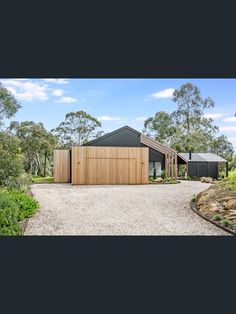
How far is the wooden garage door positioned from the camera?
1176 centimetres

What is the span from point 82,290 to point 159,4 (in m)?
2.54

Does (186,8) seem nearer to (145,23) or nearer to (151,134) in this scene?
(145,23)

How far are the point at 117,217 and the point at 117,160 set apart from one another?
6605 millimetres

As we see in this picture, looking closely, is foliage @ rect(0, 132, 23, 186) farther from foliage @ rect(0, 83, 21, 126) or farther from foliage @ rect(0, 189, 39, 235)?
foliage @ rect(0, 189, 39, 235)

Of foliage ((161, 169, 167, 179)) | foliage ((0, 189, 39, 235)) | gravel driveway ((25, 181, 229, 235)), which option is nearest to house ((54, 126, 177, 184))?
foliage ((161, 169, 167, 179))

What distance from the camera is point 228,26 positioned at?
2.83 meters

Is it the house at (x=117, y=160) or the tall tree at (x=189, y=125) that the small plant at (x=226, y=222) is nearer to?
the tall tree at (x=189, y=125)

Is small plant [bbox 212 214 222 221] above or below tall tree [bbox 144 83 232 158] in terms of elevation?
below

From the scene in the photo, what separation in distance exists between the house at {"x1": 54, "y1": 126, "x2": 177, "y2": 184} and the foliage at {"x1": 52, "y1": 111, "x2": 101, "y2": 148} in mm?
754

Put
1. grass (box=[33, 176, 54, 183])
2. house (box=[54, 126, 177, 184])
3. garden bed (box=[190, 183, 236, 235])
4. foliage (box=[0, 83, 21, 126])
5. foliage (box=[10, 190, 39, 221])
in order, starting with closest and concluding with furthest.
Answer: garden bed (box=[190, 183, 236, 235]) → foliage (box=[10, 190, 39, 221]) → foliage (box=[0, 83, 21, 126]) → grass (box=[33, 176, 54, 183]) → house (box=[54, 126, 177, 184])

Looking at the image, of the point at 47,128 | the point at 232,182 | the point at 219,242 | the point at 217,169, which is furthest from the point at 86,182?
the point at 219,242

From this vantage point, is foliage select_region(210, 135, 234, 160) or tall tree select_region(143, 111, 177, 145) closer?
tall tree select_region(143, 111, 177, 145)

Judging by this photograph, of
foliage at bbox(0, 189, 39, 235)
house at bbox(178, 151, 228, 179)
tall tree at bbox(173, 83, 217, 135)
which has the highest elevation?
tall tree at bbox(173, 83, 217, 135)

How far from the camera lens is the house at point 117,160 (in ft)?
38.7
